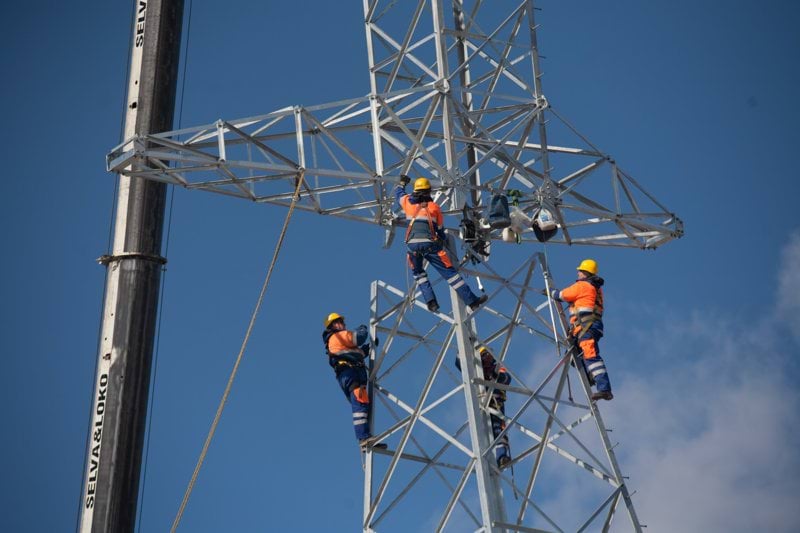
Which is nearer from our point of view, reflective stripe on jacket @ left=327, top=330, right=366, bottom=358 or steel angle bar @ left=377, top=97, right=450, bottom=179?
steel angle bar @ left=377, top=97, right=450, bottom=179

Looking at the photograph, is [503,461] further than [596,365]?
Yes

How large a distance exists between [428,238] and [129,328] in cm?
567

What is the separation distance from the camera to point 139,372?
2588 cm

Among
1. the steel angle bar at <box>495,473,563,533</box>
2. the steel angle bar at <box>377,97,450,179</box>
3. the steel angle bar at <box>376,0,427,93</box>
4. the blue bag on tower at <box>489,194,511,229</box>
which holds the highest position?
the steel angle bar at <box>376,0,427,93</box>

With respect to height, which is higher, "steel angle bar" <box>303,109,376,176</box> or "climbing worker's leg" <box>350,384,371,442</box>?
"steel angle bar" <box>303,109,376,176</box>

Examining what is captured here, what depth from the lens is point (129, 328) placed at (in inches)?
1020

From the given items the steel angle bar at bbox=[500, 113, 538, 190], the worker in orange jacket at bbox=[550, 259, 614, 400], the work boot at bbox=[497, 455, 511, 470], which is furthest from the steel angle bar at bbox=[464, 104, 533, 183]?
the work boot at bbox=[497, 455, 511, 470]

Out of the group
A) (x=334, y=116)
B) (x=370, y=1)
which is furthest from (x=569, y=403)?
(x=370, y=1)

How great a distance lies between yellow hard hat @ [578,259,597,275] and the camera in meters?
26.2

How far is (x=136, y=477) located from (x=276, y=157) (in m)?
6.23

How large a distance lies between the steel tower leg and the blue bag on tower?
20.4ft

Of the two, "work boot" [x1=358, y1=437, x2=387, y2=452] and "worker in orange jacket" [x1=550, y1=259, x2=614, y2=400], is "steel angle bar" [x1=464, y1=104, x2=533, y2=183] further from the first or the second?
"work boot" [x1=358, y1=437, x2=387, y2=452]

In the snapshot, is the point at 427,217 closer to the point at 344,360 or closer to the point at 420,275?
the point at 420,275

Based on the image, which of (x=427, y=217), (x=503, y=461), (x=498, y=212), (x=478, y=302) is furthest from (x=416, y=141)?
(x=503, y=461)
